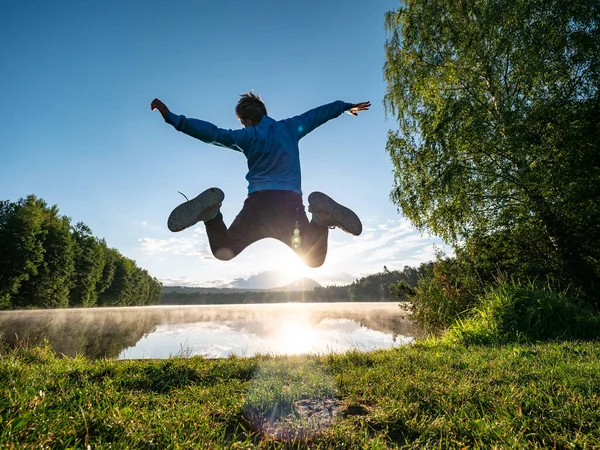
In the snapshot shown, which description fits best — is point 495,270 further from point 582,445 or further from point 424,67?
point 582,445

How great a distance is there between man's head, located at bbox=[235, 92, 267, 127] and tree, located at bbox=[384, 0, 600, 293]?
26.6ft

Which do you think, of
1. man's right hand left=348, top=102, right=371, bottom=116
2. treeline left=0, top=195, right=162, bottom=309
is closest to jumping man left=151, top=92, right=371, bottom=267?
man's right hand left=348, top=102, right=371, bottom=116

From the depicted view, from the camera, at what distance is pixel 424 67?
462 inches

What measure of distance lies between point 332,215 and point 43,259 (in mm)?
40351

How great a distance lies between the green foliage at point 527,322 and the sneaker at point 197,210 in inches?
214

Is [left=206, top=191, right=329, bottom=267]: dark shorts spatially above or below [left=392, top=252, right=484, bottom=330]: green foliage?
above

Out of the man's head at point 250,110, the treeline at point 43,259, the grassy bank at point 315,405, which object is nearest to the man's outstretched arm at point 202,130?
the man's head at point 250,110

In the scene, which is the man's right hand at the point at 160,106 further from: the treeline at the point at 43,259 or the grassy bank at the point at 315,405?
the treeline at the point at 43,259

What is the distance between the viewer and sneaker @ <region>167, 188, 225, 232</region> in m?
3.30

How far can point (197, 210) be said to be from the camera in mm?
3357

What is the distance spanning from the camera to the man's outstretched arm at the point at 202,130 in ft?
11.4

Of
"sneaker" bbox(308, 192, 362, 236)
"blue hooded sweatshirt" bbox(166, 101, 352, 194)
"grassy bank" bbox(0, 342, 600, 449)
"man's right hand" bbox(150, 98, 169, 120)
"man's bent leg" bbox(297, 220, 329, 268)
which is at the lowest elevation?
"grassy bank" bbox(0, 342, 600, 449)

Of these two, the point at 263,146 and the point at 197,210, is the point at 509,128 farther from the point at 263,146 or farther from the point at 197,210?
the point at 197,210

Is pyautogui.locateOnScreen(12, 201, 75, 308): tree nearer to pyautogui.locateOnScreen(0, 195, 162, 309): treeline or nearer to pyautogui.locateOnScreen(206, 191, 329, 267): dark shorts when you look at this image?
pyautogui.locateOnScreen(0, 195, 162, 309): treeline
